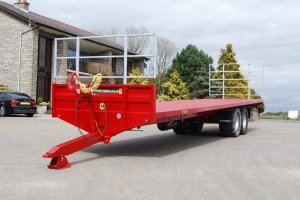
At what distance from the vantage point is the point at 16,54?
1093 inches

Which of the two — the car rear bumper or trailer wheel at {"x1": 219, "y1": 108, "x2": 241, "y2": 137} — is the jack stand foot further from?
the car rear bumper

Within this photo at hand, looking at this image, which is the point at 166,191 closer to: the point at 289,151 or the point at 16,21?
the point at 289,151

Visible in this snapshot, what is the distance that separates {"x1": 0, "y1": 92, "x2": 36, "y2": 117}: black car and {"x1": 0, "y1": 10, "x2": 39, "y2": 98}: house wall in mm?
4163

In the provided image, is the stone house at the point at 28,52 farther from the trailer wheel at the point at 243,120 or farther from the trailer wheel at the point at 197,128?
the trailer wheel at the point at 243,120

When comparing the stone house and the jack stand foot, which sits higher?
the stone house

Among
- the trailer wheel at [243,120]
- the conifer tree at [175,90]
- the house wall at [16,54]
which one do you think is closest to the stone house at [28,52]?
the house wall at [16,54]

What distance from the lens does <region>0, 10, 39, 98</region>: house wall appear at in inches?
1068

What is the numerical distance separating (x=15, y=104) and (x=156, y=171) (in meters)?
16.7

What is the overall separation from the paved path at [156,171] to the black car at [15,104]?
11480 mm

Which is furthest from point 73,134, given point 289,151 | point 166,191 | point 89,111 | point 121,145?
point 166,191

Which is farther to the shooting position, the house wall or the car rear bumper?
the house wall

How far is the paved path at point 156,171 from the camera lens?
5.86 m

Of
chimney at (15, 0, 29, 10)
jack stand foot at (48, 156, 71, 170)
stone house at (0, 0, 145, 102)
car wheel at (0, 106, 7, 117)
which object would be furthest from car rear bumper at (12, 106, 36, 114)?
jack stand foot at (48, 156, 71, 170)

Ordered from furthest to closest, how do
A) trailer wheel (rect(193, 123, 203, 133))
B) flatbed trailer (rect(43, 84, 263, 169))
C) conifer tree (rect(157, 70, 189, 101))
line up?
conifer tree (rect(157, 70, 189, 101)) → trailer wheel (rect(193, 123, 203, 133)) → flatbed trailer (rect(43, 84, 263, 169))
